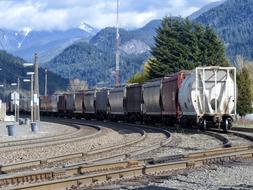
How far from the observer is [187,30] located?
91125mm

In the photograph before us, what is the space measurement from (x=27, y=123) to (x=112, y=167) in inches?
1818

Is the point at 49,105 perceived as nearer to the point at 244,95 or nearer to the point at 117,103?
the point at 244,95

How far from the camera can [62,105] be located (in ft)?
289

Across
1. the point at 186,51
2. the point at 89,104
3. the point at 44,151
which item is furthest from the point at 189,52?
the point at 44,151

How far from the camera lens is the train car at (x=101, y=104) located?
63.5 meters

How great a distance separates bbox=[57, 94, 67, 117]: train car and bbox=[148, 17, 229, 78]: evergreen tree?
13720 millimetres

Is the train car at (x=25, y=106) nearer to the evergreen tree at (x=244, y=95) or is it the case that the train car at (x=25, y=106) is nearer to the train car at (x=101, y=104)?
the train car at (x=101, y=104)

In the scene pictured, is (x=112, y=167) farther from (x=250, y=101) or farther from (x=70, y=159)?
(x=250, y=101)

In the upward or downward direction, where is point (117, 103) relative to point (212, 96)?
upward

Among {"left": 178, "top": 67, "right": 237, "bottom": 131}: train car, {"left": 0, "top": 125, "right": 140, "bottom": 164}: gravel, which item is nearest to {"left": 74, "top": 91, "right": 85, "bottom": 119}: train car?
{"left": 178, "top": 67, "right": 237, "bottom": 131}: train car

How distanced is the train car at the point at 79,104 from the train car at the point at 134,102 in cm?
2080

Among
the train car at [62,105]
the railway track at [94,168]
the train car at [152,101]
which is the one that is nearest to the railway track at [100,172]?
the railway track at [94,168]

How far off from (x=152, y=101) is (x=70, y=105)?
132 ft

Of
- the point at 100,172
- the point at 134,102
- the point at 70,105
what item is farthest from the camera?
the point at 70,105
